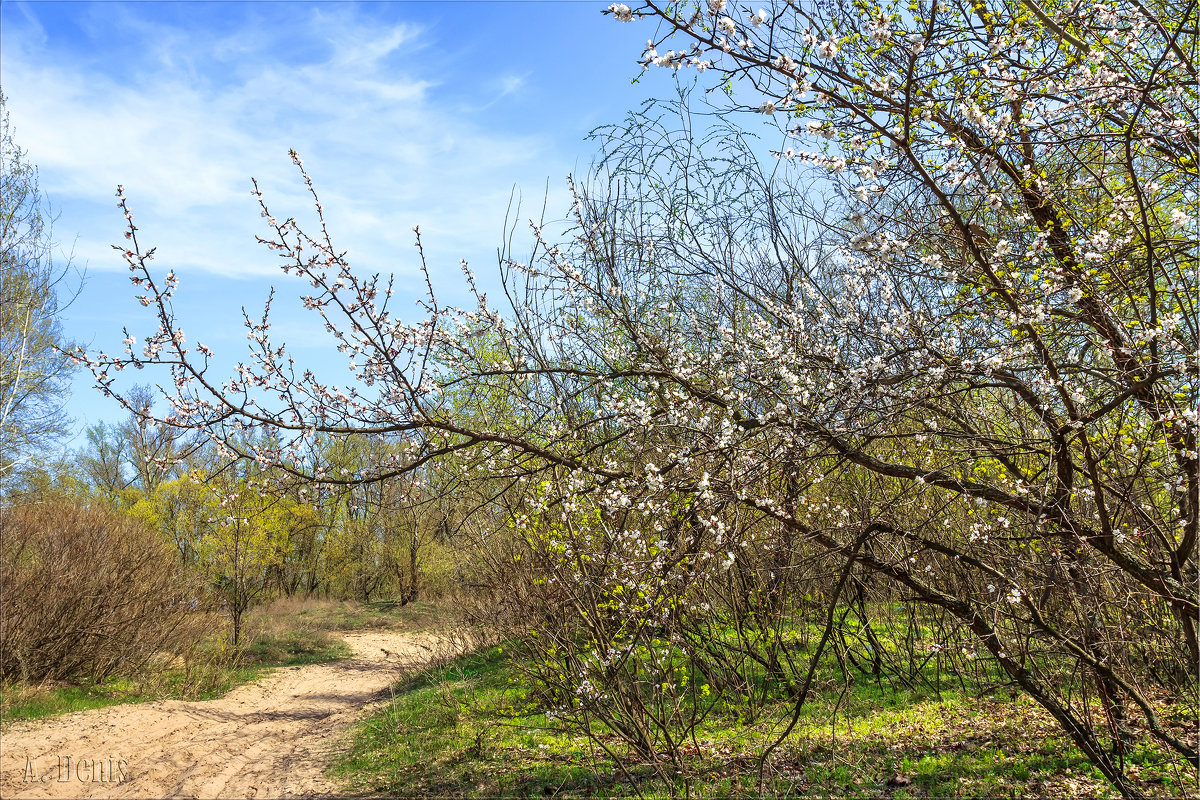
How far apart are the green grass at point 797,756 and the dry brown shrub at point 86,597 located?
5236 mm

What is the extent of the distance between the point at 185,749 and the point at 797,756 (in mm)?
6533

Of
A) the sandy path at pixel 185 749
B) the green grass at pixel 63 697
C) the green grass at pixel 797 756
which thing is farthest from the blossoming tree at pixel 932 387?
the green grass at pixel 63 697

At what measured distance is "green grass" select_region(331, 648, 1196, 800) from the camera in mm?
4992

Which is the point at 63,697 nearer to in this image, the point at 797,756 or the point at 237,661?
the point at 237,661

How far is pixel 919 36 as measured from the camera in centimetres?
280

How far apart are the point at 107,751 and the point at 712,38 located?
28.9 feet

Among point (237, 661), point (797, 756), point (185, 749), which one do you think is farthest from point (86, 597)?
point (797, 756)

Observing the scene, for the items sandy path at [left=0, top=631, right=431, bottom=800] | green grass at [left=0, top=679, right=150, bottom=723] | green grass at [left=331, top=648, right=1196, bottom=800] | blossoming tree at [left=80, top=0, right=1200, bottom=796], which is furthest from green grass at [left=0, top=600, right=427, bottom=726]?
blossoming tree at [left=80, top=0, right=1200, bottom=796]

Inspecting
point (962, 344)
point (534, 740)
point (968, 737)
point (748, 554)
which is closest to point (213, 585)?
point (534, 740)

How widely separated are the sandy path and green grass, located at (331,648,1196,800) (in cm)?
80

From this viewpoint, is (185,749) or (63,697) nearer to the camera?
(185,749)

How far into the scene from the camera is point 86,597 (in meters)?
10.4

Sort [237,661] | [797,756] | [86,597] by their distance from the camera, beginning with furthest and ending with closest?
[237,661] → [86,597] → [797,756]

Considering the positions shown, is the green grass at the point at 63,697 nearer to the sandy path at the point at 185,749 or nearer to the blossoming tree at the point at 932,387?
the sandy path at the point at 185,749
